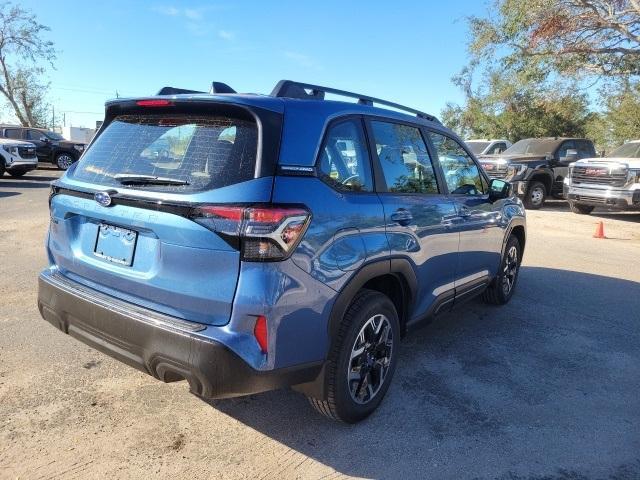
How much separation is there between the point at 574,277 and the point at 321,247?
5594 millimetres

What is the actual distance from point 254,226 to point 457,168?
249cm

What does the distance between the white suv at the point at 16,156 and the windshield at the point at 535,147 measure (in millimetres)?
15786

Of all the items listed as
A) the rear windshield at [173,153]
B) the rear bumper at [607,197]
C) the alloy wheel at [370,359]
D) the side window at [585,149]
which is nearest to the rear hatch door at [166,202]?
the rear windshield at [173,153]

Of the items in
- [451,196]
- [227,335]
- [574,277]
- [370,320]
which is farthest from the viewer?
[574,277]

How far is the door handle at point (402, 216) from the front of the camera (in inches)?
123

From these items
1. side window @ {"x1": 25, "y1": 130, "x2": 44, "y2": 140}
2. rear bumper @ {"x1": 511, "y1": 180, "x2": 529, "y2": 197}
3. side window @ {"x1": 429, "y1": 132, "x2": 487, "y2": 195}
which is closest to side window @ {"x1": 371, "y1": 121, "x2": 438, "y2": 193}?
side window @ {"x1": 429, "y1": 132, "x2": 487, "y2": 195}

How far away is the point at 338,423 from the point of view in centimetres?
310

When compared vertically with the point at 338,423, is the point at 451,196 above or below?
above

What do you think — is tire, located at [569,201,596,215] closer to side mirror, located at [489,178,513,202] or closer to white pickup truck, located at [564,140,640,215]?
white pickup truck, located at [564,140,640,215]

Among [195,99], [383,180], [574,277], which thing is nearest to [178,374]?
[195,99]

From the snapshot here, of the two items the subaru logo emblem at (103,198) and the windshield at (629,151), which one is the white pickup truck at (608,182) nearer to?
the windshield at (629,151)

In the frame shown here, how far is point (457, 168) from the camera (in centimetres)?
429

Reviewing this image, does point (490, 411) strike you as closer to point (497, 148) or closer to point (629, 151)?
point (629, 151)

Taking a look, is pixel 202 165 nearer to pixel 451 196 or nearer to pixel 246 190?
pixel 246 190
